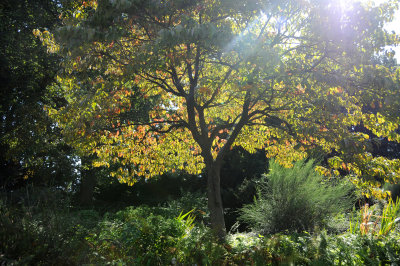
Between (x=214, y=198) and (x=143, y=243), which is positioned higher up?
(x=214, y=198)

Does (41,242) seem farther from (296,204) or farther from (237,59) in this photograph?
(296,204)

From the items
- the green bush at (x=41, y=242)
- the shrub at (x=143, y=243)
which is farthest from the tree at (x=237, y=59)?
the green bush at (x=41, y=242)

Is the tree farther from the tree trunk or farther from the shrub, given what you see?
the shrub

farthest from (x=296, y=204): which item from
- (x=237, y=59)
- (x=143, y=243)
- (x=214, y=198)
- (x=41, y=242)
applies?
(x=41, y=242)

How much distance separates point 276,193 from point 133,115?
18.9 ft

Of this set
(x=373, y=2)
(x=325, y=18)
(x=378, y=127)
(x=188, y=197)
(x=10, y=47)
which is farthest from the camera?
(x=188, y=197)

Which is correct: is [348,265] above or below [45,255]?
below

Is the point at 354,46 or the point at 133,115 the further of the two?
the point at 133,115

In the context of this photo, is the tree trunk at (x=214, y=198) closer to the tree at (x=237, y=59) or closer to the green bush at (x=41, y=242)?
the tree at (x=237, y=59)

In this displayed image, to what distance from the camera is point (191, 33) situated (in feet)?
12.9

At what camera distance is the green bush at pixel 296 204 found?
7.98 m

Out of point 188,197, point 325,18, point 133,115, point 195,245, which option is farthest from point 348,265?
point 188,197

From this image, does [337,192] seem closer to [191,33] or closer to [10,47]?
[191,33]

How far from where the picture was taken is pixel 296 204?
26.6ft
